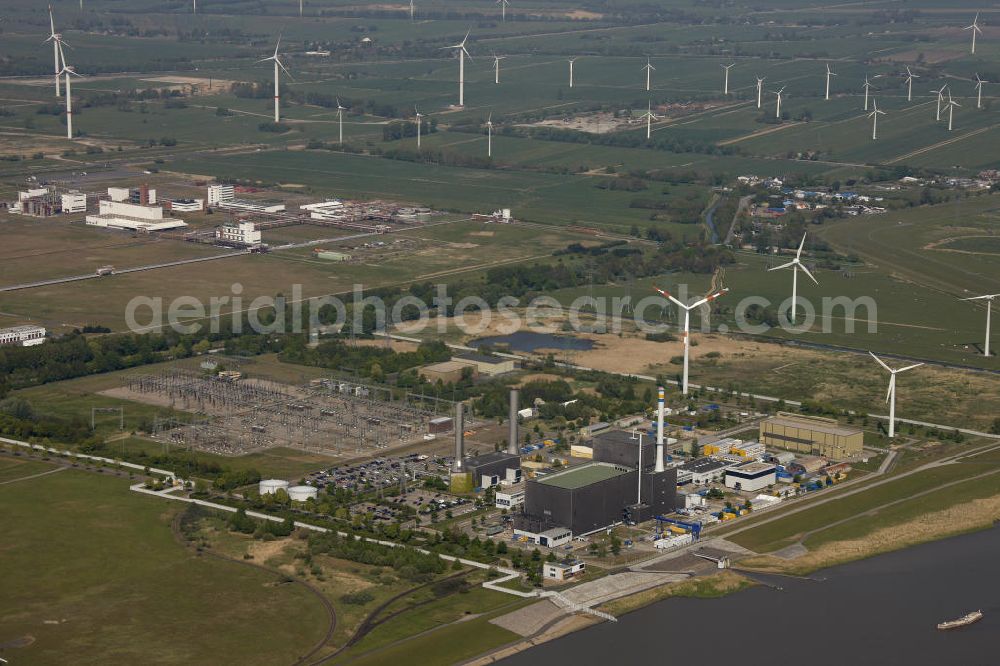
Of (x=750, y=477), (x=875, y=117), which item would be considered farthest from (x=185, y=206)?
(x=750, y=477)

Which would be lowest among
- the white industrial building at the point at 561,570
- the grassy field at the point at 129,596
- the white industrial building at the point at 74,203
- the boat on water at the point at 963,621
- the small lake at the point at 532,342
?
the boat on water at the point at 963,621

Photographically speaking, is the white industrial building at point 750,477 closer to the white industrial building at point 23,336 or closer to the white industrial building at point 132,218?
the white industrial building at point 23,336

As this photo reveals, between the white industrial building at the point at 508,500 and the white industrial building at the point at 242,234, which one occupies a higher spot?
the white industrial building at the point at 242,234

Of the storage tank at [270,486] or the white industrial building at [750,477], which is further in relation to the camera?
the white industrial building at [750,477]

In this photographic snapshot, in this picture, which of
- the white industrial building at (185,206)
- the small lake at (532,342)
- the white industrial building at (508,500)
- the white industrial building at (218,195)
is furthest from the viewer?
the white industrial building at (218,195)

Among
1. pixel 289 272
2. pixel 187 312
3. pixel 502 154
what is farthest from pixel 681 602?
pixel 502 154

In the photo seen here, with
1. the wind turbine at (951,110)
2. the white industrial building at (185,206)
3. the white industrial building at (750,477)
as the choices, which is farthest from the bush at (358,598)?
the wind turbine at (951,110)

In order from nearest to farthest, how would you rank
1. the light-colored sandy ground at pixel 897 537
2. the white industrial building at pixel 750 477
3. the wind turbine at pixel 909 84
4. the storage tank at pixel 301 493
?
the light-colored sandy ground at pixel 897 537 → the storage tank at pixel 301 493 → the white industrial building at pixel 750 477 → the wind turbine at pixel 909 84

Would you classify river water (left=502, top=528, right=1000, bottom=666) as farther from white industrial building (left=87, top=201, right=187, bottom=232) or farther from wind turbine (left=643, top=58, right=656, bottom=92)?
wind turbine (left=643, top=58, right=656, bottom=92)
